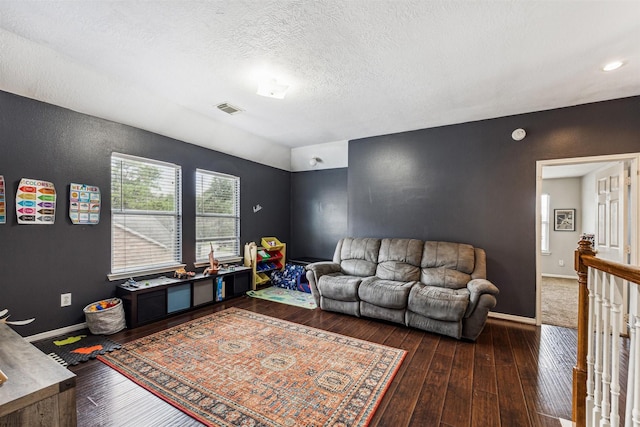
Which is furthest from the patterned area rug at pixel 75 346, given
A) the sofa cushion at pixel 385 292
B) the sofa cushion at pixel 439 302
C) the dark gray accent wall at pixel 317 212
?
the dark gray accent wall at pixel 317 212

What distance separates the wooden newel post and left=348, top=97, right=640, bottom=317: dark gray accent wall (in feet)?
7.07

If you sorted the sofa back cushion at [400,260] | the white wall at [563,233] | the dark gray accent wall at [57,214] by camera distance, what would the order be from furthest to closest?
the white wall at [563,233] → the sofa back cushion at [400,260] → the dark gray accent wall at [57,214]

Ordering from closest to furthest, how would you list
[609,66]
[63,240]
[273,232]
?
[609,66] → [63,240] → [273,232]

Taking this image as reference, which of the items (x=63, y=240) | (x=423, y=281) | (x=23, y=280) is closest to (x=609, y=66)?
(x=423, y=281)

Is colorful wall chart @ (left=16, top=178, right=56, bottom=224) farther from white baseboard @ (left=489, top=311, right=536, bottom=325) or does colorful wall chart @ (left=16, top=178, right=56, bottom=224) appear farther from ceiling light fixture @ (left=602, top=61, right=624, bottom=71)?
ceiling light fixture @ (left=602, top=61, right=624, bottom=71)

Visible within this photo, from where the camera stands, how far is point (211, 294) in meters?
4.13

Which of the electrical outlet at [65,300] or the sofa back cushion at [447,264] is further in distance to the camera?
the sofa back cushion at [447,264]

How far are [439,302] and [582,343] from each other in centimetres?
137

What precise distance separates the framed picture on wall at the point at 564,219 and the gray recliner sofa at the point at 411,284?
→ 454 cm

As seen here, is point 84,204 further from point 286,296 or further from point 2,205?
point 286,296

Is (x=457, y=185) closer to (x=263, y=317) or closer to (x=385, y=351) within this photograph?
(x=385, y=351)

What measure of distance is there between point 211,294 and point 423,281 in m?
3.04

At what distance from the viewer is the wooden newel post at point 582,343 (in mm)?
1687

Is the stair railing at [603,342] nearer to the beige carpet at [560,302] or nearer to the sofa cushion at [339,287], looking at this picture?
the sofa cushion at [339,287]
